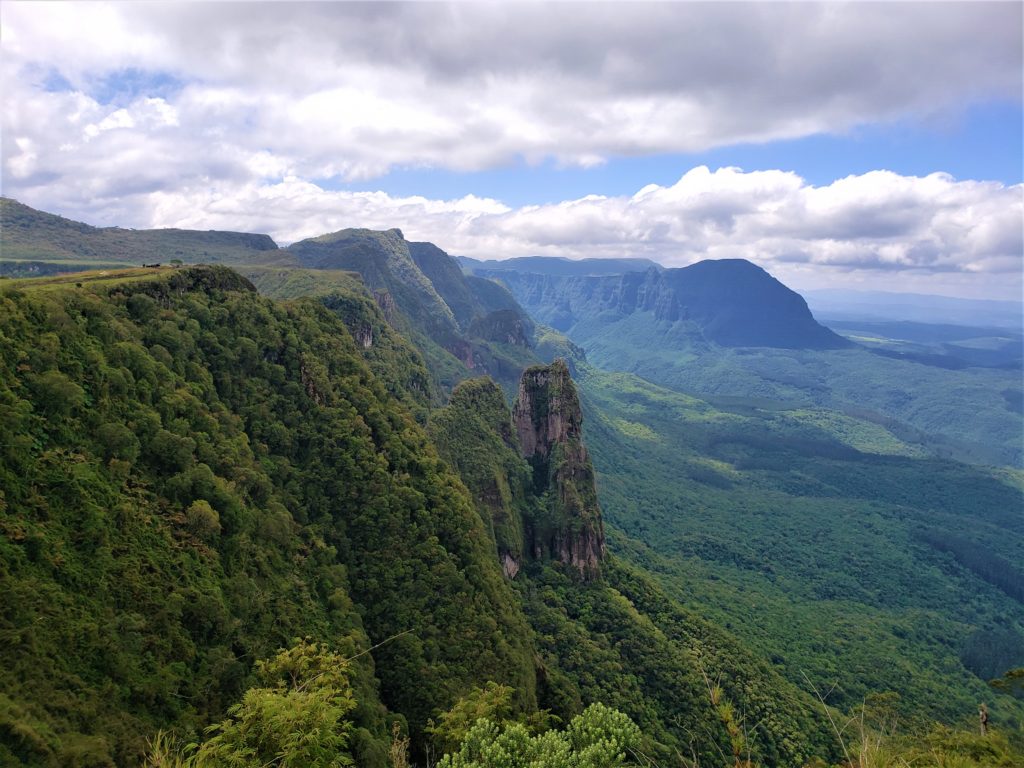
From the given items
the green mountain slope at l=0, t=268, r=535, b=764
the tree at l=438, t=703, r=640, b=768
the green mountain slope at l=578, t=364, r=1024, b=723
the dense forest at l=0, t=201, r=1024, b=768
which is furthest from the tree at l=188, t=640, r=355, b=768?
the green mountain slope at l=578, t=364, r=1024, b=723

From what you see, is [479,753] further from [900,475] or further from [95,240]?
[95,240]

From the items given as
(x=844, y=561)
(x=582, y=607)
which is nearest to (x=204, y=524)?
(x=582, y=607)

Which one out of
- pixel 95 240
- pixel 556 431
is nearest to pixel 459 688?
pixel 556 431

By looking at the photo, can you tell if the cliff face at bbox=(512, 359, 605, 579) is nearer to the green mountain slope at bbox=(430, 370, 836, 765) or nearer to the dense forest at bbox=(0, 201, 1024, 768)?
the green mountain slope at bbox=(430, 370, 836, 765)

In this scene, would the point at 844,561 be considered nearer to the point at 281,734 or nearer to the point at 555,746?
the point at 555,746

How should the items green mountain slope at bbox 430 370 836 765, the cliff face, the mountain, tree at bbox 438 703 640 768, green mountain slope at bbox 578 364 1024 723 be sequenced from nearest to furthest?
tree at bbox 438 703 640 768
the mountain
green mountain slope at bbox 430 370 836 765
the cliff face
green mountain slope at bbox 578 364 1024 723
